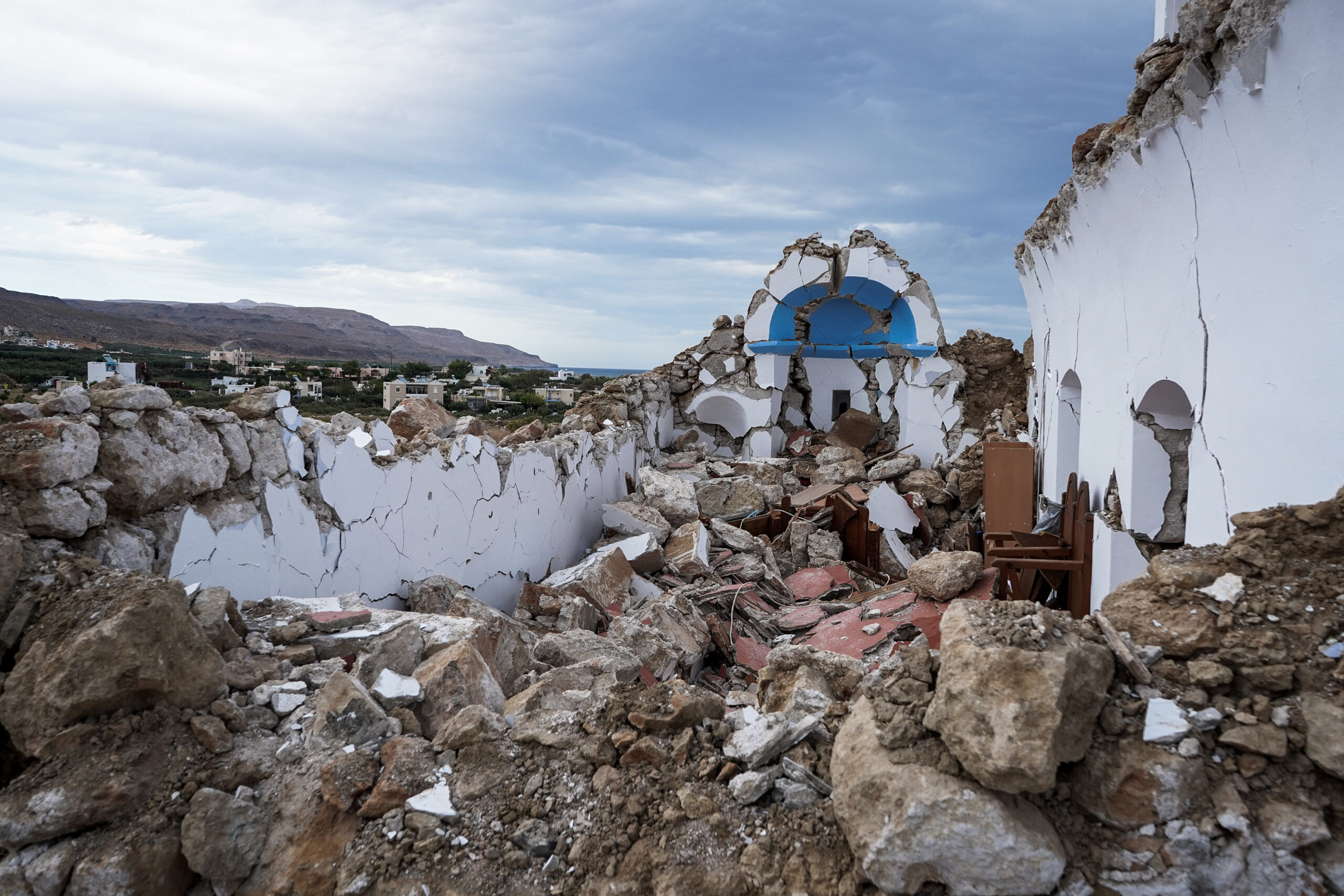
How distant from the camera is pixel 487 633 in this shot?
10.8 feet

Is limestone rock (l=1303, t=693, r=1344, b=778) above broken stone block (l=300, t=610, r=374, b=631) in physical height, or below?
above

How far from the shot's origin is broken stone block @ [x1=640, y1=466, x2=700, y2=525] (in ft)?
27.7

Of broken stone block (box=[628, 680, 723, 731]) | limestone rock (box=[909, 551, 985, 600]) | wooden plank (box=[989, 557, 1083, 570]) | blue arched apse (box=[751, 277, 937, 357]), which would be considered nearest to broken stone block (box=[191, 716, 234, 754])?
broken stone block (box=[628, 680, 723, 731])

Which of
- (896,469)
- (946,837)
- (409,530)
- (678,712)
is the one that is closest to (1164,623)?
(946,837)

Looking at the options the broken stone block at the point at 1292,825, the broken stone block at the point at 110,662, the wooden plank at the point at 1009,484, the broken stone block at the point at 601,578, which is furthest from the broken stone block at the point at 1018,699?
the wooden plank at the point at 1009,484

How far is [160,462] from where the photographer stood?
300 cm

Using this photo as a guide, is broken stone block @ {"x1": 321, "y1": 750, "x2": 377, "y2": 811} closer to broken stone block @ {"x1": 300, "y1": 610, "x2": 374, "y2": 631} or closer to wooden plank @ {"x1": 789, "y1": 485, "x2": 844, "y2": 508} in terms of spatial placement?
broken stone block @ {"x1": 300, "y1": 610, "x2": 374, "y2": 631}

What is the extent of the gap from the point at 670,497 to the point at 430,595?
14.1ft

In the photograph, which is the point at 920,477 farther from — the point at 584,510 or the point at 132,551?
the point at 132,551

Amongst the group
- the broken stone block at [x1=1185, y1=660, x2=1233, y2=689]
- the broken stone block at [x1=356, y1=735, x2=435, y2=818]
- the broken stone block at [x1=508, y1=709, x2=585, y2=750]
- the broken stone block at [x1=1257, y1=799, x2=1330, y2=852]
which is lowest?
the broken stone block at [x1=356, y1=735, x2=435, y2=818]

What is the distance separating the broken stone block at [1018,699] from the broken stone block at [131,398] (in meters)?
3.11

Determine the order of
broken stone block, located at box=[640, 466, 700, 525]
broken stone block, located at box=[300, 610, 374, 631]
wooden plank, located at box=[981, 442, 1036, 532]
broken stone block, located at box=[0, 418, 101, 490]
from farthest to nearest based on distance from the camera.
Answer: broken stone block, located at box=[640, 466, 700, 525] < wooden plank, located at box=[981, 442, 1036, 532] < broken stone block, located at box=[300, 610, 374, 631] < broken stone block, located at box=[0, 418, 101, 490]

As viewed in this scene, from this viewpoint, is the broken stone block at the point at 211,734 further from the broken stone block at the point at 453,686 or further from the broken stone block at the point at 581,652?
the broken stone block at the point at 581,652

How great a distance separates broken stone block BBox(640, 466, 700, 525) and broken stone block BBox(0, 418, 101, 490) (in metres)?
5.92
